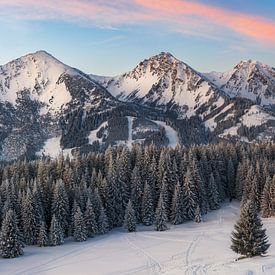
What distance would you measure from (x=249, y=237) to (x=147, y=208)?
47.0 m

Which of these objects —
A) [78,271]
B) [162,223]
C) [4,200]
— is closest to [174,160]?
[162,223]

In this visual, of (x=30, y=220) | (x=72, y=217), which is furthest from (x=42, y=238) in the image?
(x=72, y=217)

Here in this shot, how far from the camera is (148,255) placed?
7362 centimetres

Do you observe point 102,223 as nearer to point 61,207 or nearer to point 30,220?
point 61,207

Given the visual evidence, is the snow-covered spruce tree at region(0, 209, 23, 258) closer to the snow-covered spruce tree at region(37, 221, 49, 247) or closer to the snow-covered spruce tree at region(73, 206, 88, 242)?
the snow-covered spruce tree at region(37, 221, 49, 247)

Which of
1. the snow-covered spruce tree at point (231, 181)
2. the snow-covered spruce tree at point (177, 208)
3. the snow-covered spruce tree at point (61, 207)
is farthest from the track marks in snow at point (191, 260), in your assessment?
the snow-covered spruce tree at point (231, 181)

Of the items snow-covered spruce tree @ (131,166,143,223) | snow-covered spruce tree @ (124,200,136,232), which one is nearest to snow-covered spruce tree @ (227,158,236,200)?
snow-covered spruce tree @ (131,166,143,223)

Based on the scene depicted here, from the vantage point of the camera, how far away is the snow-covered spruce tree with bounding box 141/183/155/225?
334ft

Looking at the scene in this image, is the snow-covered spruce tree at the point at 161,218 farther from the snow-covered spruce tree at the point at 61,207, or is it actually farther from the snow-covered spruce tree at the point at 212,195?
the snow-covered spruce tree at the point at 212,195

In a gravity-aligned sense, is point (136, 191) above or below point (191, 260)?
above

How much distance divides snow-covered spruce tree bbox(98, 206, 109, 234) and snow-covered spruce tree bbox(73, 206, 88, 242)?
15.8 ft

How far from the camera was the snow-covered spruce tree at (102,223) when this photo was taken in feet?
308

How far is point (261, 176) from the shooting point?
116m

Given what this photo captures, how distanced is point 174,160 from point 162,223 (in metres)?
19.2
